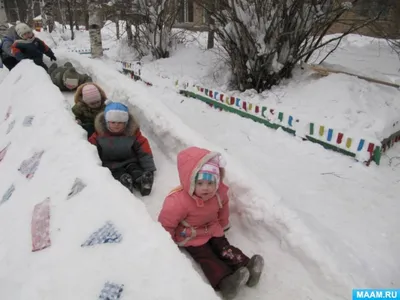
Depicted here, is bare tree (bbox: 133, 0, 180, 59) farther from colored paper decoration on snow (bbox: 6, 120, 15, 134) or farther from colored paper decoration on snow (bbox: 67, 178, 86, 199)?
colored paper decoration on snow (bbox: 67, 178, 86, 199)

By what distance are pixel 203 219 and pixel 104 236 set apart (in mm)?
712

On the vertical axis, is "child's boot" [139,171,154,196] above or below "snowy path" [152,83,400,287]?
above

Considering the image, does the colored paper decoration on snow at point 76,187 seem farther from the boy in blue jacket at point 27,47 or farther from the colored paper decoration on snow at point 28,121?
the boy in blue jacket at point 27,47

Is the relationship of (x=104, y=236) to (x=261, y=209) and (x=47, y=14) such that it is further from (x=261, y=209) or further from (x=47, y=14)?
(x=47, y=14)

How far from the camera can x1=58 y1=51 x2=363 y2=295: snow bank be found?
2.02m

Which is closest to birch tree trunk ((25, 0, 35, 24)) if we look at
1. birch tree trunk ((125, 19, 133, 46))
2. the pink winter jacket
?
birch tree trunk ((125, 19, 133, 46))

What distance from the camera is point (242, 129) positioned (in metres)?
4.95

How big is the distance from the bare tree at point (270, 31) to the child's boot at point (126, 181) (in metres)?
4.14

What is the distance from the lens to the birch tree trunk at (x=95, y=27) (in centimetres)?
895

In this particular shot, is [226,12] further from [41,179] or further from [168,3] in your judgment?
[41,179]

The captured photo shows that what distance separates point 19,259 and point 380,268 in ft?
7.74

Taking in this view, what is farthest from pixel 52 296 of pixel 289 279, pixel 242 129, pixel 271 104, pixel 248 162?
pixel 271 104

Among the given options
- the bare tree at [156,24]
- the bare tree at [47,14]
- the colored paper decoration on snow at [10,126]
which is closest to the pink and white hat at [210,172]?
the colored paper decoration on snow at [10,126]

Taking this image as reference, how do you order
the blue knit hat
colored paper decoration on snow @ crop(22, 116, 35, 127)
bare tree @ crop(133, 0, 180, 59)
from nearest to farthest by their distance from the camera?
1. the blue knit hat
2. colored paper decoration on snow @ crop(22, 116, 35, 127)
3. bare tree @ crop(133, 0, 180, 59)
